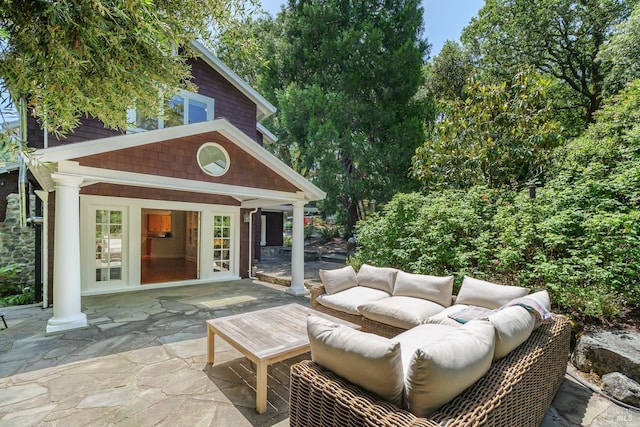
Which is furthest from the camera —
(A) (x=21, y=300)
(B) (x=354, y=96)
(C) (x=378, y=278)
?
(B) (x=354, y=96)

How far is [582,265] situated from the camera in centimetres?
→ 386

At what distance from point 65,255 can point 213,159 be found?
2.82m

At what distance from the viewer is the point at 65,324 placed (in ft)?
14.5

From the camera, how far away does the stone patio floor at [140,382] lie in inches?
101

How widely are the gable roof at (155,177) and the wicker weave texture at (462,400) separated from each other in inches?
137

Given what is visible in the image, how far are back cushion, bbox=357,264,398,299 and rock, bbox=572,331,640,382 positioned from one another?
2.24m

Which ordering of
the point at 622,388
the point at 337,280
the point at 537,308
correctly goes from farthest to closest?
the point at 337,280
the point at 622,388
the point at 537,308

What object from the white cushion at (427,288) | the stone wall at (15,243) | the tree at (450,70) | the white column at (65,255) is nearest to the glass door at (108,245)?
the stone wall at (15,243)

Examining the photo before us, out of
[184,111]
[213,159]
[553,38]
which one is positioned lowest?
[213,159]

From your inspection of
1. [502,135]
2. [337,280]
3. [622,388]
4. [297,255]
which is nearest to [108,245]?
[297,255]

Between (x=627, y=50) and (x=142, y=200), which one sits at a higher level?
(x=627, y=50)

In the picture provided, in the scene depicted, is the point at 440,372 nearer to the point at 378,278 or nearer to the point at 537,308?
the point at 537,308

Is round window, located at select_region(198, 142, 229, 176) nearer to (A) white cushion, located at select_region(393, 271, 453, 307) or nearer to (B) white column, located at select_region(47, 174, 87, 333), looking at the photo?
(B) white column, located at select_region(47, 174, 87, 333)

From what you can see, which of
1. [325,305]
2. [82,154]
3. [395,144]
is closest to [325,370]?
[325,305]
